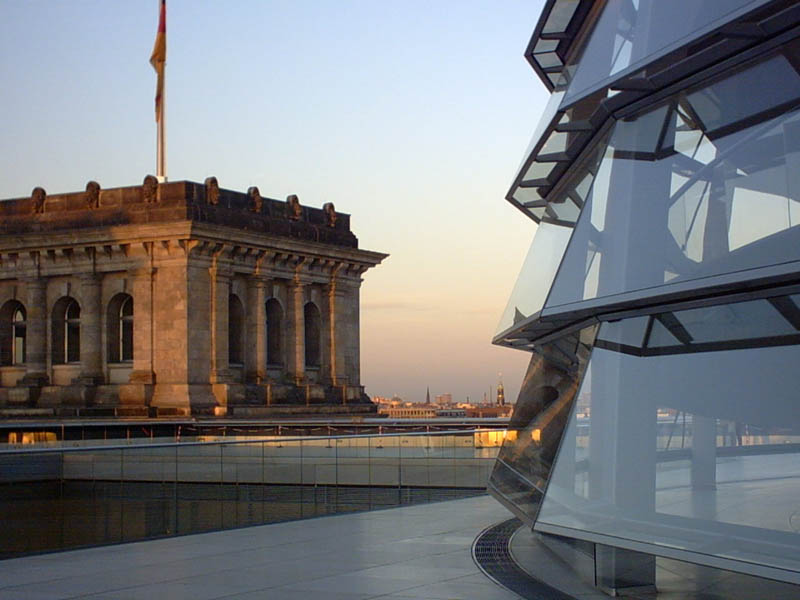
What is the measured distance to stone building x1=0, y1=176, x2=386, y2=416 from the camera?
54.5m

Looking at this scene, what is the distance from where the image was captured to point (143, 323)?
54969 mm

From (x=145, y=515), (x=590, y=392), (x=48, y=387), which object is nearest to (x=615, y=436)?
(x=590, y=392)

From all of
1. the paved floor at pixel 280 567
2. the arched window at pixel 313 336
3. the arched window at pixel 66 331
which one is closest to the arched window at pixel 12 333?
the arched window at pixel 66 331

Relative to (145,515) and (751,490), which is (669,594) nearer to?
(751,490)

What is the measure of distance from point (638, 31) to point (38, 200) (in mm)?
55760

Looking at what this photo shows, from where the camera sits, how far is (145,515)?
14586mm

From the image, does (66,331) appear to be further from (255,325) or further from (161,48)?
(161,48)

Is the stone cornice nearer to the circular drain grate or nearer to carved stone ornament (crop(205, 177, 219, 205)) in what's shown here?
carved stone ornament (crop(205, 177, 219, 205))

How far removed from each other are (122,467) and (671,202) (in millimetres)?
8660

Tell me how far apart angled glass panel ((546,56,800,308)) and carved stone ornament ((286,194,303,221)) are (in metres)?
54.1

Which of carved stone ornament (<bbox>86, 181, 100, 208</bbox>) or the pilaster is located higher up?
carved stone ornament (<bbox>86, 181, 100, 208</bbox>)

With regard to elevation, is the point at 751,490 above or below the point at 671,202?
below

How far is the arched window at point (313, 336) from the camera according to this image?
64.3 m

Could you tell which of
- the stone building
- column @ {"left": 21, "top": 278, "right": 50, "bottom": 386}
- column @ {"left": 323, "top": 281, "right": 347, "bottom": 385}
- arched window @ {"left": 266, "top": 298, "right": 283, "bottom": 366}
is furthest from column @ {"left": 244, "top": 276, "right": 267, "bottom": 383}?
column @ {"left": 21, "top": 278, "right": 50, "bottom": 386}
